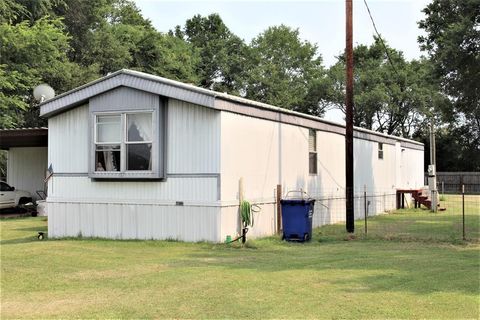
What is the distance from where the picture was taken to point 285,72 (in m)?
54.8

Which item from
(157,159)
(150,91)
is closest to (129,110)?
(150,91)

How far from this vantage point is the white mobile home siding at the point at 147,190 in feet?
39.2

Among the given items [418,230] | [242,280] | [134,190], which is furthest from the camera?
[418,230]

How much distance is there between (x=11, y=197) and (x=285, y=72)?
38.0m

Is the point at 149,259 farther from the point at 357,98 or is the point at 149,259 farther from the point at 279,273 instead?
the point at 357,98

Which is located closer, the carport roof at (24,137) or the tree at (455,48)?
the tree at (455,48)

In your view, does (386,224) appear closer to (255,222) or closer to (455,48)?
(255,222)

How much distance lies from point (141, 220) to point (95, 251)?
175cm

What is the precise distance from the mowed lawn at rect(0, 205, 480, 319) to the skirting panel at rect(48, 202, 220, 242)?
18.1 inches

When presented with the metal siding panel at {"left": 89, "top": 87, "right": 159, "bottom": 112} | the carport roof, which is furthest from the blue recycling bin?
the carport roof

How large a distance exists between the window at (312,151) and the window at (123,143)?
5.64 meters

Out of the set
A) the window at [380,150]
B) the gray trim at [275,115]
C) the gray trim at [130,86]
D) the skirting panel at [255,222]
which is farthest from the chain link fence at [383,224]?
the gray trim at [130,86]

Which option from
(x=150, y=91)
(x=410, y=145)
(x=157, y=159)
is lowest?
(x=157, y=159)

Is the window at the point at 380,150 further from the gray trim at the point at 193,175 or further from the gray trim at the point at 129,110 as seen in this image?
the gray trim at the point at 129,110
